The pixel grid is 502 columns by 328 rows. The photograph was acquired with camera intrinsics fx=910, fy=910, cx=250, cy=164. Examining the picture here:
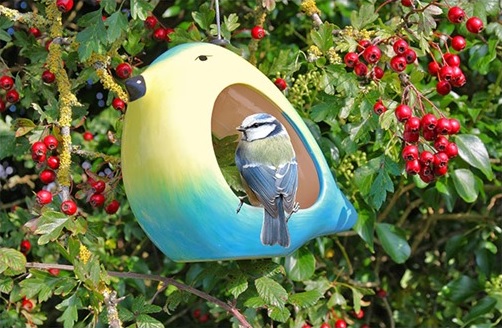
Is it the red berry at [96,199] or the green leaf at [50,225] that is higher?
the green leaf at [50,225]

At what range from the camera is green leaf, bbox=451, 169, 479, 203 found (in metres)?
2.06

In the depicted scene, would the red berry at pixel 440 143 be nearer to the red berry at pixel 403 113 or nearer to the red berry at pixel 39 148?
the red berry at pixel 403 113

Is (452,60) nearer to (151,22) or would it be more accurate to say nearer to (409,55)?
(409,55)

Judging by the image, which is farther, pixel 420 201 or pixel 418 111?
pixel 420 201

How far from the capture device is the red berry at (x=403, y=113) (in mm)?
1614

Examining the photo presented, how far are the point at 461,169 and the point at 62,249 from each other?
37.3 inches

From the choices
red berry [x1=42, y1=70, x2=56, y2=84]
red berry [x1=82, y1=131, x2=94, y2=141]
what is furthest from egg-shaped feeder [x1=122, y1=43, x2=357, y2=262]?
red berry [x1=82, y1=131, x2=94, y2=141]

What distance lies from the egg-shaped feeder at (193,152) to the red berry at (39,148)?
0.27 metres

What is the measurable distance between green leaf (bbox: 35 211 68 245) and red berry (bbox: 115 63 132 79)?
32cm

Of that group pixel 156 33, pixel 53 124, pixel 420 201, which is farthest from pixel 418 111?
pixel 420 201

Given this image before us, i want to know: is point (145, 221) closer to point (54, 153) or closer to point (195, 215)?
point (195, 215)

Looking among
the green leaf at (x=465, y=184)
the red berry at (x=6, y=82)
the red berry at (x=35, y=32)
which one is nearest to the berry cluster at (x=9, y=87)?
the red berry at (x=6, y=82)

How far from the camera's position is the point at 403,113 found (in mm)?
1613

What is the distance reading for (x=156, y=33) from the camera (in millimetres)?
1898
